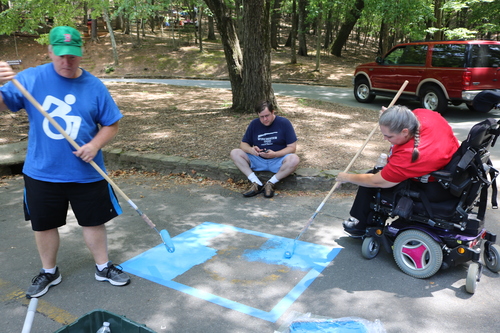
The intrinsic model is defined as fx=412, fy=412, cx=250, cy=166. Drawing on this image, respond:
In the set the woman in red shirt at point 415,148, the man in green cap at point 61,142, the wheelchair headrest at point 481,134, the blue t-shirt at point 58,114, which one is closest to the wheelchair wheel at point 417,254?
the woman in red shirt at point 415,148

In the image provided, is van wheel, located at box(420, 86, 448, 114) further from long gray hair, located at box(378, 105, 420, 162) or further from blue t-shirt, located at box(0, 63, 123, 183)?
blue t-shirt, located at box(0, 63, 123, 183)

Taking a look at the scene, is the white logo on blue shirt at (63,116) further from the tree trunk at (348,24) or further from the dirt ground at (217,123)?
the tree trunk at (348,24)

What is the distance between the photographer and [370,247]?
12.1 feet

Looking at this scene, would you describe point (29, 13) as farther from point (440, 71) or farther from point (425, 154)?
point (425, 154)

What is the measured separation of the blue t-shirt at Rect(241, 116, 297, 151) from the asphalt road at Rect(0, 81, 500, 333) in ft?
3.60

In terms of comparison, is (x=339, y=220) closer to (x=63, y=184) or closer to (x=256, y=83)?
(x=63, y=184)

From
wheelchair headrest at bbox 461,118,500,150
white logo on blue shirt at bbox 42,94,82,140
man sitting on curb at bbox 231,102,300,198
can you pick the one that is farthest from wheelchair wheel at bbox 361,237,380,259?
white logo on blue shirt at bbox 42,94,82,140

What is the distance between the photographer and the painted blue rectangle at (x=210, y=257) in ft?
10.3

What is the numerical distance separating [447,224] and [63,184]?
2962 millimetres

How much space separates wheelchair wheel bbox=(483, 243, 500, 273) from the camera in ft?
11.0

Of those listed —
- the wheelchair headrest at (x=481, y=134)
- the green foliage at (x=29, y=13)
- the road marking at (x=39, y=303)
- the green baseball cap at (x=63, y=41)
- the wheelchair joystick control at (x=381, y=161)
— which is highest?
the green foliage at (x=29, y=13)

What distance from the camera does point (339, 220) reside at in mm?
4594

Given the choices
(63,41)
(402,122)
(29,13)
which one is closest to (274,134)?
(402,122)

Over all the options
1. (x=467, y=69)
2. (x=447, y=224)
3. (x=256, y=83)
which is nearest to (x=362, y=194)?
(x=447, y=224)
